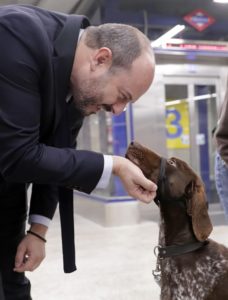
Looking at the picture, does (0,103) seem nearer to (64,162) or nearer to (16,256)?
(64,162)

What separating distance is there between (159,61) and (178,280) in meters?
5.09

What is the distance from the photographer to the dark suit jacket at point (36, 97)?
4.00 ft

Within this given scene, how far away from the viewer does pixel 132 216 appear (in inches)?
232

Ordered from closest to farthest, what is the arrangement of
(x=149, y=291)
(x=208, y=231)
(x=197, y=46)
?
(x=208, y=231) < (x=149, y=291) < (x=197, y=46)

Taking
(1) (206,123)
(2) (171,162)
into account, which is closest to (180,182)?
(2) (171,162)

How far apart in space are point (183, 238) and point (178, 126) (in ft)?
17.2

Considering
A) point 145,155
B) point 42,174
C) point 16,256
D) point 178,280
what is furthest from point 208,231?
point 42,174

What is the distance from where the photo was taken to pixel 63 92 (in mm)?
1401

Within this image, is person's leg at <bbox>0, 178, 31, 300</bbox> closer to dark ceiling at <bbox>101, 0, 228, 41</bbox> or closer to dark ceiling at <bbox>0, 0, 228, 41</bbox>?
dark ceiling at <bbox>0, 0, 228, 41</bbox>

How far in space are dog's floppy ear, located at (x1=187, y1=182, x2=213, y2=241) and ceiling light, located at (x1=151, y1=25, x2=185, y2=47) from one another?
4649 millimetres

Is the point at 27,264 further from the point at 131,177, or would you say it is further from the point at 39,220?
the point at 131,177

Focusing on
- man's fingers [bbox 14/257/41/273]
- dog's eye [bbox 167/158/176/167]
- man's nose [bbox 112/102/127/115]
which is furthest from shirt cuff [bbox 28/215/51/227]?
dog's eye [bbox 167/158/176/167]

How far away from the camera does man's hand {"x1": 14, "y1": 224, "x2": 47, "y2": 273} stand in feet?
5.46

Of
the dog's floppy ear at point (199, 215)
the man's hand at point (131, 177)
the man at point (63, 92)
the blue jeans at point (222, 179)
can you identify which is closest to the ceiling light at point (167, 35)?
the blue jeans at point (222, 179)
